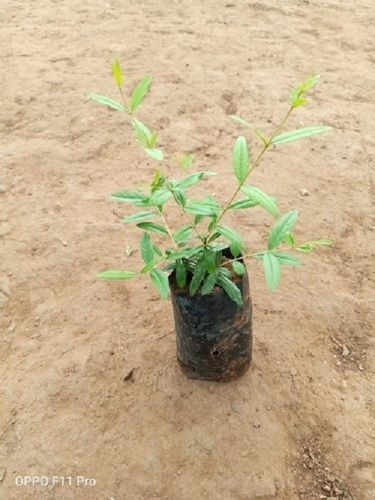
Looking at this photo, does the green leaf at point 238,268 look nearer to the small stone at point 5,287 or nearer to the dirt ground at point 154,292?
the dirt ground at point 154,292

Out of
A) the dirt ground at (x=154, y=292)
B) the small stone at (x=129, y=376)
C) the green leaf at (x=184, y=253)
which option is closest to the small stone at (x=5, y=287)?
the dirt ground at (x=154, y=292)

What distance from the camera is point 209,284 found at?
5.08 ft

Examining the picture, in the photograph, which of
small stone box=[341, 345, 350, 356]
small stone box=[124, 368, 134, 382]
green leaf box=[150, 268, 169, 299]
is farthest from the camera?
small stone box=[341, 345, 350, 356]

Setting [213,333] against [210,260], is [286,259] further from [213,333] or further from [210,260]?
[213,333]

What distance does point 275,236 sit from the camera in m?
1.52

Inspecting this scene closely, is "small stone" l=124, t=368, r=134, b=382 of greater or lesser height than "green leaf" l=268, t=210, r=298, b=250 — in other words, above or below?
below

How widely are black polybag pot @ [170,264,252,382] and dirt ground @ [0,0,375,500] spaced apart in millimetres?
83

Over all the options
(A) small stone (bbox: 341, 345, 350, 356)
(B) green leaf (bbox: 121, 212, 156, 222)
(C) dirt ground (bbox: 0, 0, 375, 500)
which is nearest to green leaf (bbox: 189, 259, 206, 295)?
(B) green leaf (bbox: 121, 212, 156, 222)

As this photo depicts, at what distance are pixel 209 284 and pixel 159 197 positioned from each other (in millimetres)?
316

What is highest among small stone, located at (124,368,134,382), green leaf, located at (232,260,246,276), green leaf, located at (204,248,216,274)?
green leaf, located at (204,248,216,274)

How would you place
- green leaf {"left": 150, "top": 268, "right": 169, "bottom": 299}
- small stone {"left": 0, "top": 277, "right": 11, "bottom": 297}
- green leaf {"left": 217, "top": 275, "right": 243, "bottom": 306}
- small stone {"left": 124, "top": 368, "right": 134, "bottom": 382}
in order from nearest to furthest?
green leaf {"left": 150, "top": 268, "right": 169, "bottom": 299}
green leaf {"left": 217, "top": 275, "right": 243, "bottom": 306}
small stone {"left": 124, "top": 368, "right": 134, "bottom": 382}
small stone {"left": 0, "top": 277, "right": 11, "bottom": 297}

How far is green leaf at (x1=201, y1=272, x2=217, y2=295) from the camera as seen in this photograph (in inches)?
60.7

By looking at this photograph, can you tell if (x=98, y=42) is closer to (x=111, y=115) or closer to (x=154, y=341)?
(x=111, y=115)

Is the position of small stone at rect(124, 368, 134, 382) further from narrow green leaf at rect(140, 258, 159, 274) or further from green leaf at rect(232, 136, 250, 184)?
green leaf at rect(232, 136, 250, 184)
